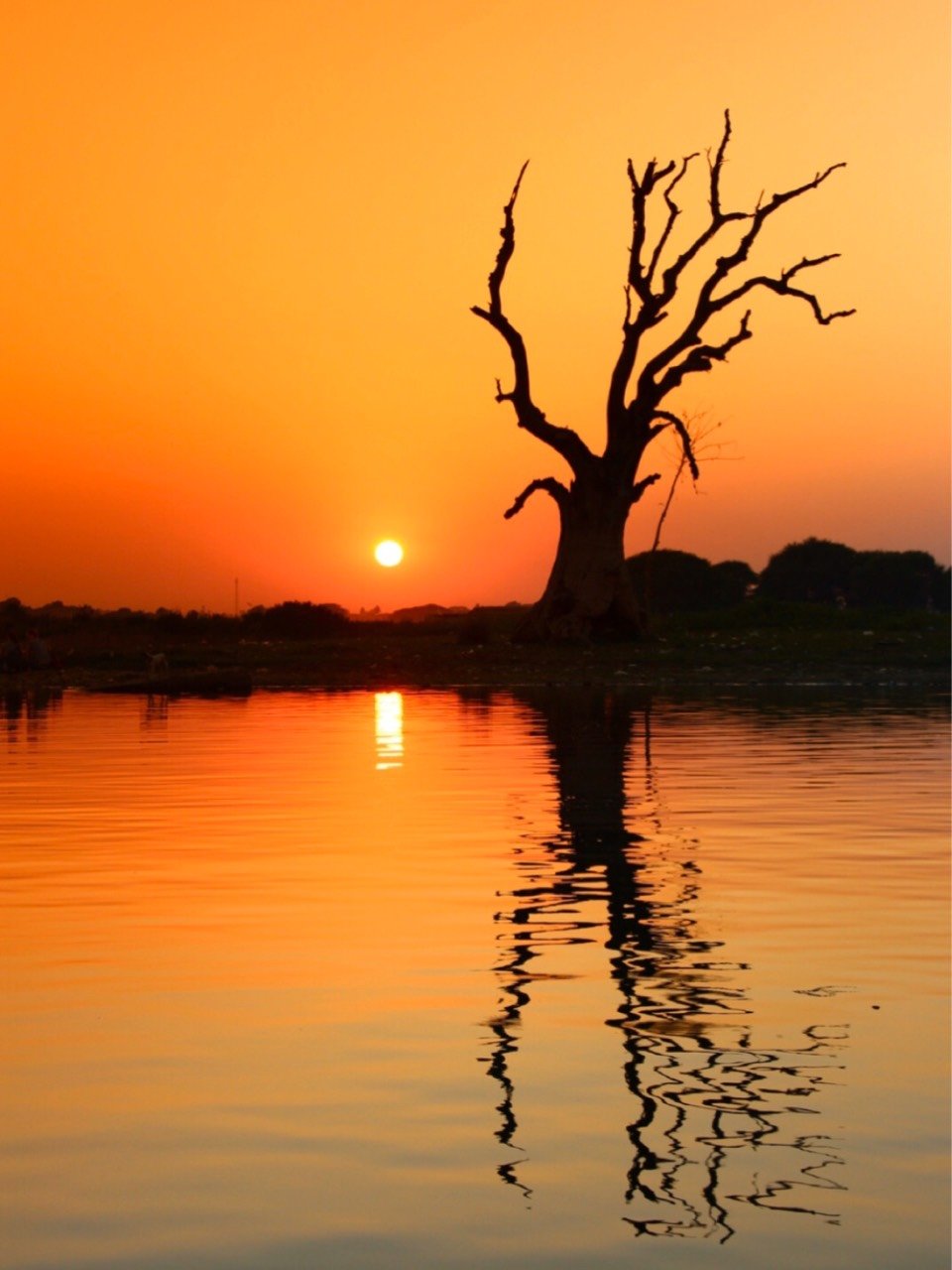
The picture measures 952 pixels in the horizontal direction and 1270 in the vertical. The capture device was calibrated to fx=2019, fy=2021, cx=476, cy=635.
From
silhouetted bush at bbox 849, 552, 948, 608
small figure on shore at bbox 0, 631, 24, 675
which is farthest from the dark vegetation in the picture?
silhouetted bush at bbox 849, 552, 948, 608

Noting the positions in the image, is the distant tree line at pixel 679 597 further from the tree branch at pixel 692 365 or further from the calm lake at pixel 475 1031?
the calm lake at pixel 475 1031

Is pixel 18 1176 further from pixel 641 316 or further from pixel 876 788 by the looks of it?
pixel 641 316

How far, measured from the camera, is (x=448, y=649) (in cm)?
5188

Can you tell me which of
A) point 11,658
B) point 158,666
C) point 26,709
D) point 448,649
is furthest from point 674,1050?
point 448,649

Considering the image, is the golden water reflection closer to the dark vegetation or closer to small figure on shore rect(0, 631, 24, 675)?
the dark vegetation

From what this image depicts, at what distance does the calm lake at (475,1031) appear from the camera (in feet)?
18.9

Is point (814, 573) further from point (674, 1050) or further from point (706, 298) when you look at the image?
point (674, 1050)

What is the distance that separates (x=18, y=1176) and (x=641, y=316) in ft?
153

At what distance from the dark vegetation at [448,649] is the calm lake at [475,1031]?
26809 mm

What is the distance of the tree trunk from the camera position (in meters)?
51.9

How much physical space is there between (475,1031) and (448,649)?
4376cm

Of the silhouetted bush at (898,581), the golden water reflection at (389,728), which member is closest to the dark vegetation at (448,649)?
the golden water reflection at (389,728)

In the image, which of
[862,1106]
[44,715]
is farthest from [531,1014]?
[44,715]

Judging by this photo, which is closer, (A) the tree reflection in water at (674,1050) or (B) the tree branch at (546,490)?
(A) the tree reflection in water at (674,1050)
